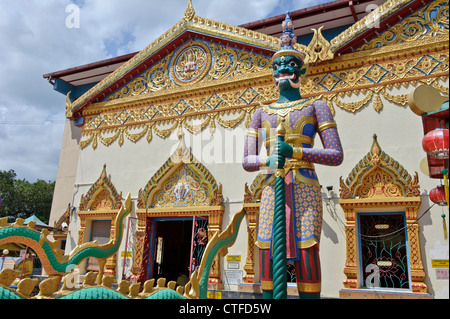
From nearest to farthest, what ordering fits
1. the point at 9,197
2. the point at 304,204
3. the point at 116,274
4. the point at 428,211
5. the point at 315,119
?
the point at 304,204
the point at 315,119
the point at 428,211
the point at 116,274
the point at 9,197

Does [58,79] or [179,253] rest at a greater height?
[58,79]

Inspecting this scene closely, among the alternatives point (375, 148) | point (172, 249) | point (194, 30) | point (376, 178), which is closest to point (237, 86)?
point (194, 30)

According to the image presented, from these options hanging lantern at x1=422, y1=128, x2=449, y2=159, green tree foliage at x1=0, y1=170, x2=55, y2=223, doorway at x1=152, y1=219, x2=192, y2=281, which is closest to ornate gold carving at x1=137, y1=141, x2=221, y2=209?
doorway at x1=152, y1=219, x2=192, y2=281

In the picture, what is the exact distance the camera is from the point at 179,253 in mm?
12797

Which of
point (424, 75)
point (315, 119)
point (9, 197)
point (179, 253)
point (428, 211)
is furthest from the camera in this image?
point (9, 197)

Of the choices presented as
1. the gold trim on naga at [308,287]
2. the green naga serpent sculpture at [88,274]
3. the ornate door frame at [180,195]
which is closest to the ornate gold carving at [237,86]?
the ornate door frame at [180,195]

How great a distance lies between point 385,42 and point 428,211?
136 inches

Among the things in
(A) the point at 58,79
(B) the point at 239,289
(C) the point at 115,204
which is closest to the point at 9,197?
(A) the point at 58,79

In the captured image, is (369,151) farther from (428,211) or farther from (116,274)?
(116,274)

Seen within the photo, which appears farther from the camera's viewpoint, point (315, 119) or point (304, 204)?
point (315, 119)

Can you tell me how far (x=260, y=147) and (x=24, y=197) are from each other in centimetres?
2655

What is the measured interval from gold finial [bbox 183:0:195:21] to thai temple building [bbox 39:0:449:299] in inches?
1.4

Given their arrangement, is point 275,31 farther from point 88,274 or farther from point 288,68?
point 88,274

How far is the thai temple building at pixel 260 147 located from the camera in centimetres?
687
